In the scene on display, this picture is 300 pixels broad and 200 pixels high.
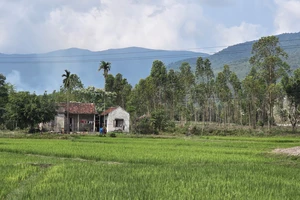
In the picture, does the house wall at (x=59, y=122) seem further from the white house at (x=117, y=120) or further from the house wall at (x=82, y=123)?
the white house at (x=117, y=120)

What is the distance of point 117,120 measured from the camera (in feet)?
190

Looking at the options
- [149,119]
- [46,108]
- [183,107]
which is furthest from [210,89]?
[46,108]

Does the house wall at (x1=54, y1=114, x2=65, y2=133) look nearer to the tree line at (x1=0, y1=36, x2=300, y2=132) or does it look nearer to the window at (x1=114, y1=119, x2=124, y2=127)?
the tree line at (x1=0, y1=36, x2=300, y2=132)

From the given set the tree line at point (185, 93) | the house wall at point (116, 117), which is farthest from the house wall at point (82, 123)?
the tree line at point (185, 93)

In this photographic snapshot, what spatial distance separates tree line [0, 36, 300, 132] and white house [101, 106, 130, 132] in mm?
2291

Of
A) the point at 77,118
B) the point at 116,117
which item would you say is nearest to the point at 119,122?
the point at 116,117

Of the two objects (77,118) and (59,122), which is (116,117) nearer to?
(77,118)

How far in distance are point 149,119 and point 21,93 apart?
17.7 meters

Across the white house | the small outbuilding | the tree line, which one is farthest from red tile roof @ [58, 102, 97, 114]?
the tree line

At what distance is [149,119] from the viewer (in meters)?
48.4

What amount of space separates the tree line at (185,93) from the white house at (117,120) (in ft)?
7.52

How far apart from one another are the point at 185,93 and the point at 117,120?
26683 millimetres

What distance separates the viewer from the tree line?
154ft

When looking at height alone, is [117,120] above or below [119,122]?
above
